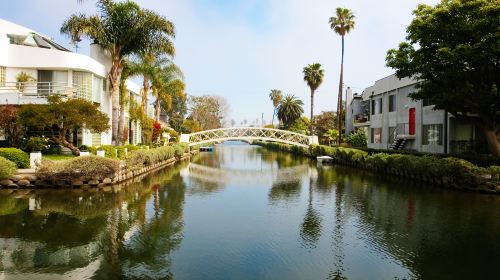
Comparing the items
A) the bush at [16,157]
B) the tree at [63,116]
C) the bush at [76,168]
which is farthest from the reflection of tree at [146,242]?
the tree at [63,116]

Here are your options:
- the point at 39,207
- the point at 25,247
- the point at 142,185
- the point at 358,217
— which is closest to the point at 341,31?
the point at 142,185

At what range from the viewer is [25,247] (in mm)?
11711

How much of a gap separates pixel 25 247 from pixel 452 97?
2262cm

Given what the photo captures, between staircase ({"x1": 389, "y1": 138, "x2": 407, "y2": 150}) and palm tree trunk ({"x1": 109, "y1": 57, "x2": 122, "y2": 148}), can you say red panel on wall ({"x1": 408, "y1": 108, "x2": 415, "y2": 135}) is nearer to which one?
staircase ({"x1": 389, "y1": 138, "x2": 407, "y2": 150})

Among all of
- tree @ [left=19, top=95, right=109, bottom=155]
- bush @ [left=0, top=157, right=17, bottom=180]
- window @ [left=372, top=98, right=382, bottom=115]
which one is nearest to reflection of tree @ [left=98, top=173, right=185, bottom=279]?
bush @ [left=0, top=157, right=17, bottom=180]

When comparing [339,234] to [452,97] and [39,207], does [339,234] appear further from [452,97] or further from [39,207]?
[452,97]

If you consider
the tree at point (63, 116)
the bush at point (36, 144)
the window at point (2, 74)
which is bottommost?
the bush at point (36, 144)

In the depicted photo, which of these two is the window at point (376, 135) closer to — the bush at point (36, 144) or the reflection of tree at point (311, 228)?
the reflection of tree at point (311, 228)

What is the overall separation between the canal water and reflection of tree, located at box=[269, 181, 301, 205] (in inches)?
6.5

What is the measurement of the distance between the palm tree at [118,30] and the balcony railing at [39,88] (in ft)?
10.7

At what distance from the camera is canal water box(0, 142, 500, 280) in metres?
10.2

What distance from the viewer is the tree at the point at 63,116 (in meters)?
24.8

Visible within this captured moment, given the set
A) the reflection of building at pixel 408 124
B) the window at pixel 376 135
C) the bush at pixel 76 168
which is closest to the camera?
the bush at pixel 76 168

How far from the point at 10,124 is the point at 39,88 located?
485cm
